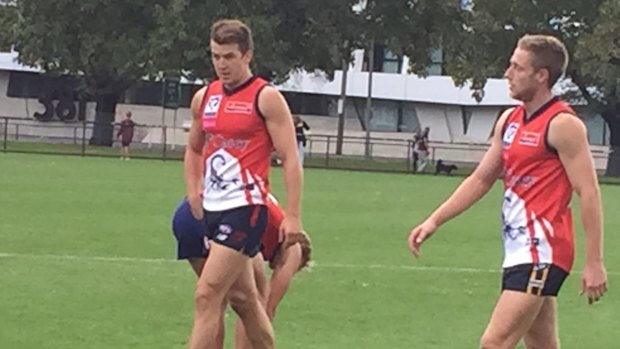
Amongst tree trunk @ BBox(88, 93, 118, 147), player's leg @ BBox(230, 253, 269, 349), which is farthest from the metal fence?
player's leg @ BBox(230, 253, 269, 349)

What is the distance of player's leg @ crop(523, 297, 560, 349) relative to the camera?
24.5 feet

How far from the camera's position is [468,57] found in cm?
5394

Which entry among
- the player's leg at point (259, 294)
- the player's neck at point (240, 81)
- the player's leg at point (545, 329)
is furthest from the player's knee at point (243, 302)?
the player's leg at point (545, 329)

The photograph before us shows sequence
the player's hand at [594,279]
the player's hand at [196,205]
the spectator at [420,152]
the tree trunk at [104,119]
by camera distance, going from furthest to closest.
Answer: the tree trunk at [104,119], the spectator at [420,152], the player's hand at [196,205], the player's hand at [594,279]

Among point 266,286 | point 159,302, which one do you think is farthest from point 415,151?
point 266,286

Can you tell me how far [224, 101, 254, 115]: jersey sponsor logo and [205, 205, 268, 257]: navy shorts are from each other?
56 cm

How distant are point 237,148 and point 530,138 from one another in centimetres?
191

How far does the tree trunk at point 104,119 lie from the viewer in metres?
53.6

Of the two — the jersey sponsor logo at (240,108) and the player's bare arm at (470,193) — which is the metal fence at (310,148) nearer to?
the jersey sponsor logo at (240,108)

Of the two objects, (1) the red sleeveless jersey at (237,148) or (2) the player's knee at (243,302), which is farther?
(2) the player's knee at (243,302)

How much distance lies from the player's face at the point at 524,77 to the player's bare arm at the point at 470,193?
0.38 metres

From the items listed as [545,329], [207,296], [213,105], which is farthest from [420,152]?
[545,329]

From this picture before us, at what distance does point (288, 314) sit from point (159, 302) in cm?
123

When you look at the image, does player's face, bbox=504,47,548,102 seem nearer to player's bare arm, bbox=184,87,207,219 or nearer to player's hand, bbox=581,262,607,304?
player's hand, bbox=581,262,607,304
